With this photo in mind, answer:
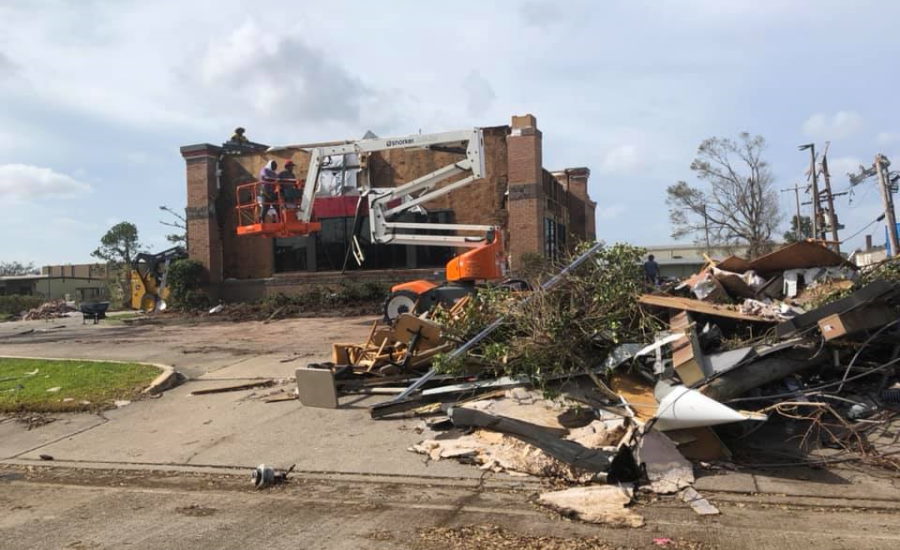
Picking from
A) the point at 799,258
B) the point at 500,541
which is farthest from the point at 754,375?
the point at 500,541

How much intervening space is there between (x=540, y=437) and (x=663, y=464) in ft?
3.64

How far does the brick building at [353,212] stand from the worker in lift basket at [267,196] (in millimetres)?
5900

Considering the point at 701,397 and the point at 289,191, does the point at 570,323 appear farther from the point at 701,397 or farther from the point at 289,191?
the point at 289,191

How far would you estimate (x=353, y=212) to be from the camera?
2503cm

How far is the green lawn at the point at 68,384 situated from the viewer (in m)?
9.61

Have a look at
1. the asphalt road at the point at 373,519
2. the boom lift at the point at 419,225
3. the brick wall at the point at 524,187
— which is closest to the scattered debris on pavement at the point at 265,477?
the asphalt road at the point at 373,519

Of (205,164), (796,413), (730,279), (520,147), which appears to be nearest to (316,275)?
(205,164)

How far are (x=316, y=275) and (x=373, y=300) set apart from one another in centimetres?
349

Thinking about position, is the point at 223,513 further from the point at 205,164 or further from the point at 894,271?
the point at 205,164

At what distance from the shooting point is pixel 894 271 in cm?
711

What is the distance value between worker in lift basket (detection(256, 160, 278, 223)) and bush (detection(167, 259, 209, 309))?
941 cm

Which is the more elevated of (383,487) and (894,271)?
(894,271)

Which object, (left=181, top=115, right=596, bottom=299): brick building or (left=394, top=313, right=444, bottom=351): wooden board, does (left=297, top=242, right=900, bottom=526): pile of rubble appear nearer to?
(left=394, top=313, right=444, bottom=351): wooden board

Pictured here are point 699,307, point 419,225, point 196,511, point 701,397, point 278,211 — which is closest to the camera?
point 196,511
